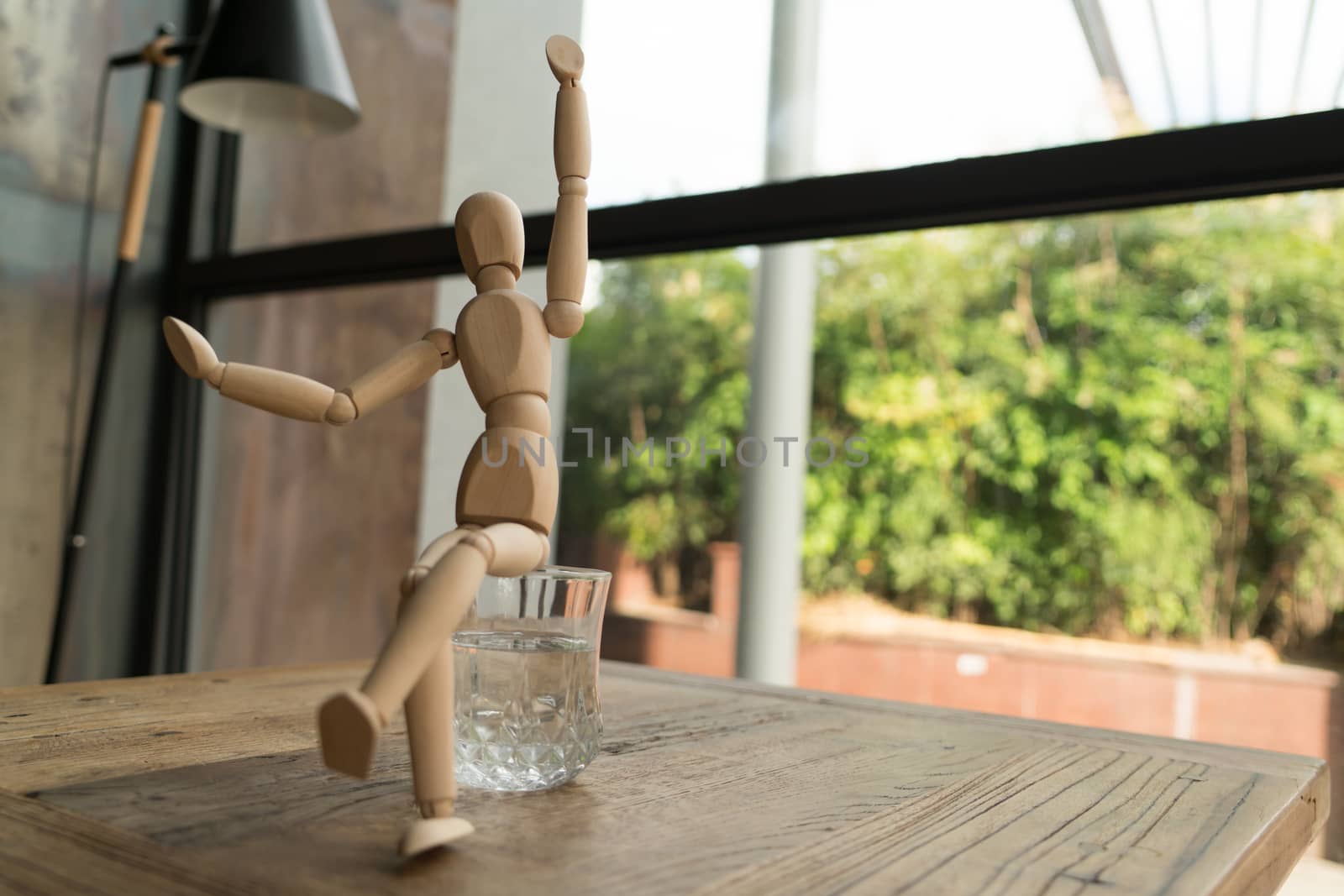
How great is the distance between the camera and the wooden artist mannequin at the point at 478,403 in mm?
488

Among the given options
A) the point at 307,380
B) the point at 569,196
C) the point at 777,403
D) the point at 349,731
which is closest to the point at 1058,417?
the point at 777,403

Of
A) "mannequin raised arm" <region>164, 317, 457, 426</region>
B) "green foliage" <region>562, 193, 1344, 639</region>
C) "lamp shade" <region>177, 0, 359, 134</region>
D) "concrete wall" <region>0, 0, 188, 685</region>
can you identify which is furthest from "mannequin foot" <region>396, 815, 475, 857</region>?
"green foliage" <region>562, 193, 1344, 639</region>

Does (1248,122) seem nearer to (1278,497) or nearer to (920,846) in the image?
(920,846)

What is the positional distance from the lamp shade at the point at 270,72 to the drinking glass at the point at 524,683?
3.75 ft

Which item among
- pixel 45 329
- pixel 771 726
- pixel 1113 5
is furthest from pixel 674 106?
pixel 771 726

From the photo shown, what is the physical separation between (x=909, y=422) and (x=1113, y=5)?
2127 millimetres

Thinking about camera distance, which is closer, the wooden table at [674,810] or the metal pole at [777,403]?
the wooden table at [674,810]

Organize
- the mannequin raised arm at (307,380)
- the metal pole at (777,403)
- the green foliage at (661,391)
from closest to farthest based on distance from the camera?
1. the mannequin raised arm at (307,380)
2. the metal pole at (777,403)
3. the green foliage at (661,391)

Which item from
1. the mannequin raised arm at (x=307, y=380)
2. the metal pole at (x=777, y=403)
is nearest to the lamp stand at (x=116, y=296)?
the mannequin raised arm at (x=307, y=380)

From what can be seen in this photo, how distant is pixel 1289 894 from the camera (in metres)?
2.58

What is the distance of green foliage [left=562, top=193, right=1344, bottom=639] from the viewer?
361 cm

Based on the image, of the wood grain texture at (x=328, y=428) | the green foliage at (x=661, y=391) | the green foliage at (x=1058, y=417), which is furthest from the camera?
the green foliage at (x=661, y=391)

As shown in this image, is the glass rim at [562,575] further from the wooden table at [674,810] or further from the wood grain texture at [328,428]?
the wood grain texture at [328,428]

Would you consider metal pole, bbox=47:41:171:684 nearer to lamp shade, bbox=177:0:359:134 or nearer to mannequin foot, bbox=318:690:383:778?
lamp shade, bbox=177:0:359:134
